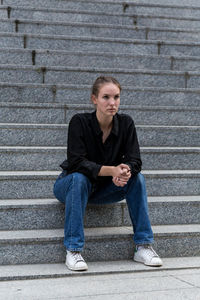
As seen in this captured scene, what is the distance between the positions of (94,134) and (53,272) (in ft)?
3.40

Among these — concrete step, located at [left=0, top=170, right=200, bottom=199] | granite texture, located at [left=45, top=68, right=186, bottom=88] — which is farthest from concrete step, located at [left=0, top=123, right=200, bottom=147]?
granite texture, located at [left=45, top=68, right=186, bottom=88]

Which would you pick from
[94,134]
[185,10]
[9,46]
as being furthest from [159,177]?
[185,10]

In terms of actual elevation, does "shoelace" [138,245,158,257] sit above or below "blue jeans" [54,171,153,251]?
below

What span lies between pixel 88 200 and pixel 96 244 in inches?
13.7

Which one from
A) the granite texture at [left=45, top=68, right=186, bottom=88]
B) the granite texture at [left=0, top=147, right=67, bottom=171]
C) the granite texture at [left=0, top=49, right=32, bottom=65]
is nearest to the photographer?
the granite texture at [left=0, top=147, right=67, bottom=171]

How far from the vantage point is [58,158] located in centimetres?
436

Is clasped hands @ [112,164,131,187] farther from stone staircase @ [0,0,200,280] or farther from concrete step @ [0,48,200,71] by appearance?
concrete step @ [0,48,200,71]

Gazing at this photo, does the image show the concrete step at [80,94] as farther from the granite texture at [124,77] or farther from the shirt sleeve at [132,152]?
the shirt sleeve at [132,152]

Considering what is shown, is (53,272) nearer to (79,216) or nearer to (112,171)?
(79,216)

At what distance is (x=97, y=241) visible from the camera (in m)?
3.56

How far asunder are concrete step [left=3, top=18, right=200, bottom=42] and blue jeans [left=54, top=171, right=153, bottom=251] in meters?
3.44

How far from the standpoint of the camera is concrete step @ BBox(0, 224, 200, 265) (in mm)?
3426

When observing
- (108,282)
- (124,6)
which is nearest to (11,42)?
(124,6)

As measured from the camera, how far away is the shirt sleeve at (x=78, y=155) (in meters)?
3.44
